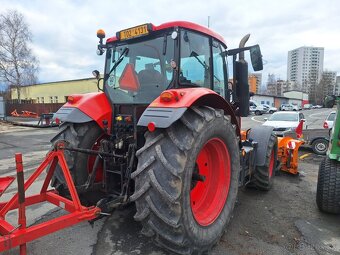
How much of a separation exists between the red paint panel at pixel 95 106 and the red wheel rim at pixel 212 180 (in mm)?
1346

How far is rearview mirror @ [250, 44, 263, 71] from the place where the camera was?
4188 millimetres

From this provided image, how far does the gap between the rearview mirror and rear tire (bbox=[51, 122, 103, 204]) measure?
2417mm

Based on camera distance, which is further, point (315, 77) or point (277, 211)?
point (315, 77)

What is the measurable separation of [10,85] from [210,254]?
39.7 meters

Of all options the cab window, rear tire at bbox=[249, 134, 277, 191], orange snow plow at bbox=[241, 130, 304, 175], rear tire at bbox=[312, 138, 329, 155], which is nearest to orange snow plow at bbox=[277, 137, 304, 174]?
orange snow plow at bbox=[241, 130, 304, 175]

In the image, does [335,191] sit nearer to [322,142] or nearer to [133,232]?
[133,232]

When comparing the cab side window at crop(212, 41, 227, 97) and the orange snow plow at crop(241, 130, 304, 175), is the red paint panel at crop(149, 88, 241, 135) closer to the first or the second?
the cab side window at crop(212, 41, 227, 97)

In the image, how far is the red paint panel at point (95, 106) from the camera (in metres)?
3.75

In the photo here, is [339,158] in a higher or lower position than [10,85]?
lower

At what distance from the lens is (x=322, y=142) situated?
1001 centimetres

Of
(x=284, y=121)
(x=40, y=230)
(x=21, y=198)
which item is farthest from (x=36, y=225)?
(x=284, y=121)

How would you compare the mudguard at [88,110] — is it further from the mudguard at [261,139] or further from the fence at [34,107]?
the fence at [34,107]

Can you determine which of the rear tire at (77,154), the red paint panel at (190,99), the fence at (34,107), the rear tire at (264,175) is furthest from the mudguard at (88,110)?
the fence at (34,107)

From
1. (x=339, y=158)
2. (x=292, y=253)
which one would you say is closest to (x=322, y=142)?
(x=339, y=158)
